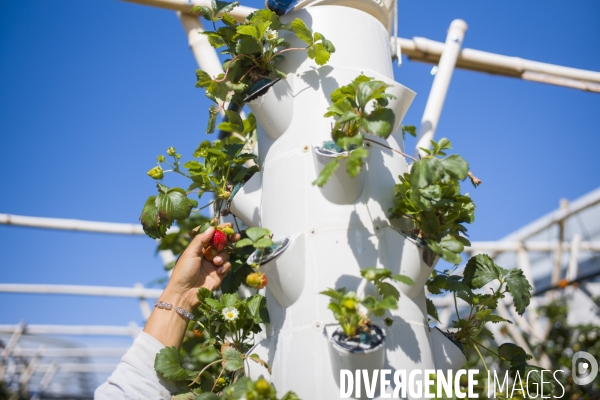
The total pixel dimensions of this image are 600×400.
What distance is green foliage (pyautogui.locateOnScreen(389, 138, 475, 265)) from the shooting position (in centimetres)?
110

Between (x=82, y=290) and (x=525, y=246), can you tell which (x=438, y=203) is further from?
(x=82, y=290)

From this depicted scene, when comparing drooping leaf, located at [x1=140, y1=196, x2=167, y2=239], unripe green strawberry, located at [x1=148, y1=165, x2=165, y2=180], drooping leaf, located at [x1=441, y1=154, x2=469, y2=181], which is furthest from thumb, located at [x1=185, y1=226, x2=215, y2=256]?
drooping leaf, located at [x1=441, y1=154, x2=469, y2=181]

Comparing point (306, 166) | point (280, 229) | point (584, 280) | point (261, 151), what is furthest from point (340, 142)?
point (584, 280)

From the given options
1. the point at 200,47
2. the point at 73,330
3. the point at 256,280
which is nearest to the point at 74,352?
the point at 73,330

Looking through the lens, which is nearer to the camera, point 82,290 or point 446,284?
point 446,284

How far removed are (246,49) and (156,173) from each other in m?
0.44

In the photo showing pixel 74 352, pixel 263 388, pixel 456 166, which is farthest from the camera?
pixel 74 352

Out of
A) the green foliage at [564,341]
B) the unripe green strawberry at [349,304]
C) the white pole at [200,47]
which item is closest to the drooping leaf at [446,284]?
the unripe green strawberry at [349,304]

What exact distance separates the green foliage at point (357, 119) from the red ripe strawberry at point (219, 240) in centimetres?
45

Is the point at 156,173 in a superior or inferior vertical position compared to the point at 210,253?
superior

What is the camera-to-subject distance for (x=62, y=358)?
839 cm

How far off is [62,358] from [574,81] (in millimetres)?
8669

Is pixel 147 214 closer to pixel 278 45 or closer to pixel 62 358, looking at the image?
pixel 278 45

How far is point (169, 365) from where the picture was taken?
4.16 ft
